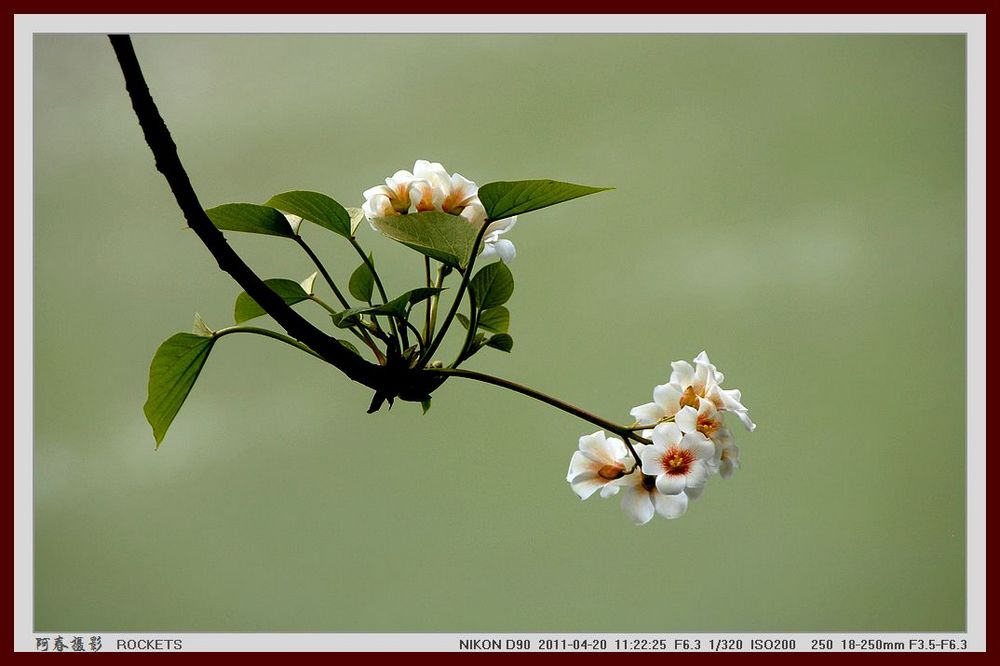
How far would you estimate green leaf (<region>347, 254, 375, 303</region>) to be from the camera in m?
0.60

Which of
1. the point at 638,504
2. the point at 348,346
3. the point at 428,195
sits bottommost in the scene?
the point at 638,504

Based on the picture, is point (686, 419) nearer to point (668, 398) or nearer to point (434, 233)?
point (668, 398)

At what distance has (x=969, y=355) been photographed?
2.98 feet

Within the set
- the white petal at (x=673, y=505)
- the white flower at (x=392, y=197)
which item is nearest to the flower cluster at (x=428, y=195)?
the white flower at (x=392, y=197)

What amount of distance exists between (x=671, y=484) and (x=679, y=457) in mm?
17

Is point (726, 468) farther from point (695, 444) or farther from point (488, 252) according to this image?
point (488, 252)

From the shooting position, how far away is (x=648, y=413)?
0.56m

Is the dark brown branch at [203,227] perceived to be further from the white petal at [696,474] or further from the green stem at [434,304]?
the white petal at [696,474]

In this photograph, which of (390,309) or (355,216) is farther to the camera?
(355,216)

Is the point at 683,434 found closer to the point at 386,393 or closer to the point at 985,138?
the point at 386,393

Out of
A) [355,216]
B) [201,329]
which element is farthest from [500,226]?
[201,329]

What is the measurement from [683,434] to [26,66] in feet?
2.23

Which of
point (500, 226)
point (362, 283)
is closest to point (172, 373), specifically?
point (362, 283)

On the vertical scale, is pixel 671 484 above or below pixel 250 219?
below
